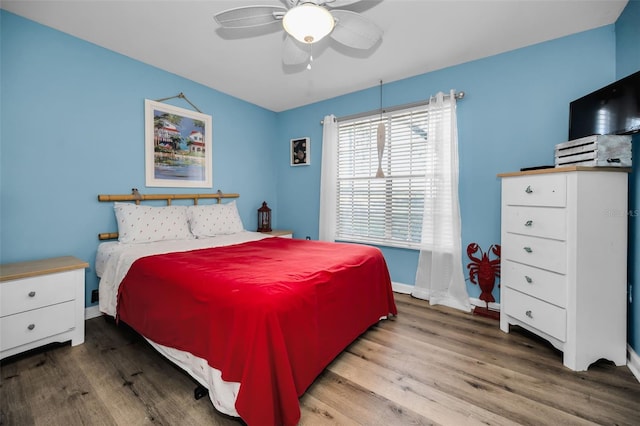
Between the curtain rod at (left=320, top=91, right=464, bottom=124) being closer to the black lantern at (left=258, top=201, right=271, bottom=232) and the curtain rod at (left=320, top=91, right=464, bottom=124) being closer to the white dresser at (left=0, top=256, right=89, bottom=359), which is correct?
the black lantern at (left=258, top=201, right=271, bottom=232)

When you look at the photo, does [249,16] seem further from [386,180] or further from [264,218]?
[264,218]

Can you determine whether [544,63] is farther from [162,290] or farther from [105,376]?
[105,376]

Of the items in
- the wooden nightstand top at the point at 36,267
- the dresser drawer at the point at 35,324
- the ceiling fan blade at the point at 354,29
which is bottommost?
the dresser drawer at the point at 35,324

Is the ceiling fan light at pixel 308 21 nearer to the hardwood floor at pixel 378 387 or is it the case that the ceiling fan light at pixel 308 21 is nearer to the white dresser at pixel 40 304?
the hardwood floor at pixel 378 387

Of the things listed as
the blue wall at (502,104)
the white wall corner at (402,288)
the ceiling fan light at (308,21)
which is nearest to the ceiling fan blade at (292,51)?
the ceiling fan light at (308,21)

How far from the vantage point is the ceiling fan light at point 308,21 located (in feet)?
4.83

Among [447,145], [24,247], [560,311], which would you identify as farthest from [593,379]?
[24,247]

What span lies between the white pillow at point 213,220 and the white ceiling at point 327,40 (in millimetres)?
1520

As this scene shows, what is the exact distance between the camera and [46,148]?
2232 millimetres

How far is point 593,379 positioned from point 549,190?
1.20 metres

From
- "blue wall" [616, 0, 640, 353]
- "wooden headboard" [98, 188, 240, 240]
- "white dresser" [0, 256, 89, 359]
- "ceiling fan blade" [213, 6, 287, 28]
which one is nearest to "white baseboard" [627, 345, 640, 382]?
"blue wall" [616, 0, 640, 353]

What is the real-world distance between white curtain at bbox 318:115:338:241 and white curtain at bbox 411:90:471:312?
122cm

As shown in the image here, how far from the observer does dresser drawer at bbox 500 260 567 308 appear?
1.83 m

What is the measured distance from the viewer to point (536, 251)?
199cm
